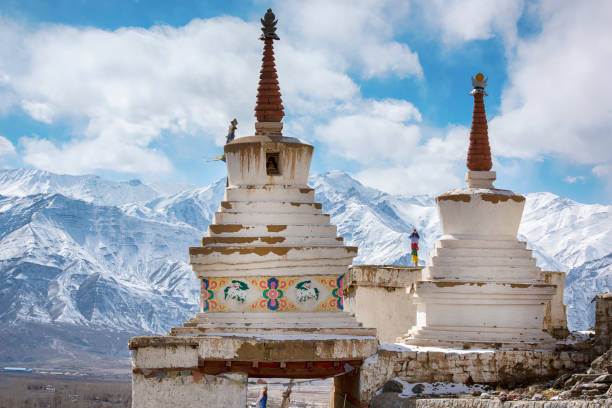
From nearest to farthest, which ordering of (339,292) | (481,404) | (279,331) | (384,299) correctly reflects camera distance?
(481,404)
(279,331)
(339,292)
(384,299)

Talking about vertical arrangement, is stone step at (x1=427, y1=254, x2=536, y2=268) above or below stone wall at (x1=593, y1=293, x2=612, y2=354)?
above

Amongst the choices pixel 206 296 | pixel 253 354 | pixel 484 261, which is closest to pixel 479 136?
pixel 484 261

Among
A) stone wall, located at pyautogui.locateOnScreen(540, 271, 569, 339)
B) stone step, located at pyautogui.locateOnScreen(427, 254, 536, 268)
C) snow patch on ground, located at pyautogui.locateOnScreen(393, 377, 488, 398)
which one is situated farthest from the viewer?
stone wall, located at pyautogui.locateOnScreen(540, 271, 569, 339)

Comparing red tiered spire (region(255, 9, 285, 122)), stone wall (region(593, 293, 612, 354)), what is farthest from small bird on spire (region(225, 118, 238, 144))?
stone wall (region(593, 293, 612, 354))

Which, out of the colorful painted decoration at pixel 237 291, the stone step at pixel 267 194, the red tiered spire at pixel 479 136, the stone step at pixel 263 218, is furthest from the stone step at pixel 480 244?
the colorful painted decoration at pixel 237 291

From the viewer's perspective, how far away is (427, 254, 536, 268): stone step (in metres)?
16.2

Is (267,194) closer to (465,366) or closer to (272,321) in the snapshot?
(272,321)

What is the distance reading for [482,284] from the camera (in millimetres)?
15898

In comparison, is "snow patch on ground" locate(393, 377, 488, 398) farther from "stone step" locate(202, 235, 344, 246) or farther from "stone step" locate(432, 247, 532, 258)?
"stone step" locate(432, 247, 532, 258)

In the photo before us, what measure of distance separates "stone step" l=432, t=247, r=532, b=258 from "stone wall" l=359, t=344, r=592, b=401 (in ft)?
7.51

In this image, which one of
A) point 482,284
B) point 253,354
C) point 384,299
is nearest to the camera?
point 253,354

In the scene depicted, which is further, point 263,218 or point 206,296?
point 263,218

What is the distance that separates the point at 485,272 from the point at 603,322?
8.11 feet

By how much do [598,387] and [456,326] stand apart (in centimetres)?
437
